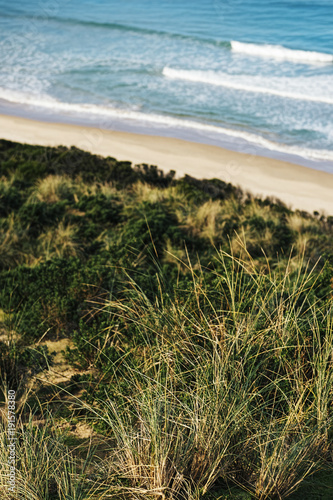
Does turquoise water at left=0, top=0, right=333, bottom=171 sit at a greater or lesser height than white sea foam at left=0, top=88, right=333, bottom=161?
greater

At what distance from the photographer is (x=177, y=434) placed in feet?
9.34

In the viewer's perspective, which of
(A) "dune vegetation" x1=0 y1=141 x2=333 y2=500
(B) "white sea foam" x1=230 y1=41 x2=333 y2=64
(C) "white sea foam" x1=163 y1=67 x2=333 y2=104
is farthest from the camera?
(B) "white sea foam" x1=230 y1=41 x2=333 y2=64

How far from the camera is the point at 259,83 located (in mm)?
22516

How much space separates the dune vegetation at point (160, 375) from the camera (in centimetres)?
281

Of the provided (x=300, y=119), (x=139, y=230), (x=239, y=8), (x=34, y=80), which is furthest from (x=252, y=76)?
(x=139, y=230)

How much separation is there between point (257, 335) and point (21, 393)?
5.74 feet

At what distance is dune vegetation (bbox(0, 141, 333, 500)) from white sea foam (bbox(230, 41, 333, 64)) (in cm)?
2043

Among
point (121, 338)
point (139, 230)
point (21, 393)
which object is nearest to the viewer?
point (21, 393)

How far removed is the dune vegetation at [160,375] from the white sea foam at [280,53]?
2043cm

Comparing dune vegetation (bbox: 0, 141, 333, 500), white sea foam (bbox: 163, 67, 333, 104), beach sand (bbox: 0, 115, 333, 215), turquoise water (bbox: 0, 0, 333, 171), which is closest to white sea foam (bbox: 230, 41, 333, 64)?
turquoise water (bbox: 0, 0, 333, 171)

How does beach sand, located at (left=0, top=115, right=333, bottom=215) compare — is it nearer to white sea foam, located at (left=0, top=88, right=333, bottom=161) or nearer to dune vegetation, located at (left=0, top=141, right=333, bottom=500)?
white sea foam, located at (left=0, top=88, right=333, bottom=161)

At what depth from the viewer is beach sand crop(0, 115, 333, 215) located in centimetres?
1309

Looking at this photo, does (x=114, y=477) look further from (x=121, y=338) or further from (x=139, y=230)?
(x=139, y=230)

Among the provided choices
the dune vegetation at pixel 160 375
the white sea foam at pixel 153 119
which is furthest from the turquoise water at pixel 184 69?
the dune vegetation at pixel 160 375
